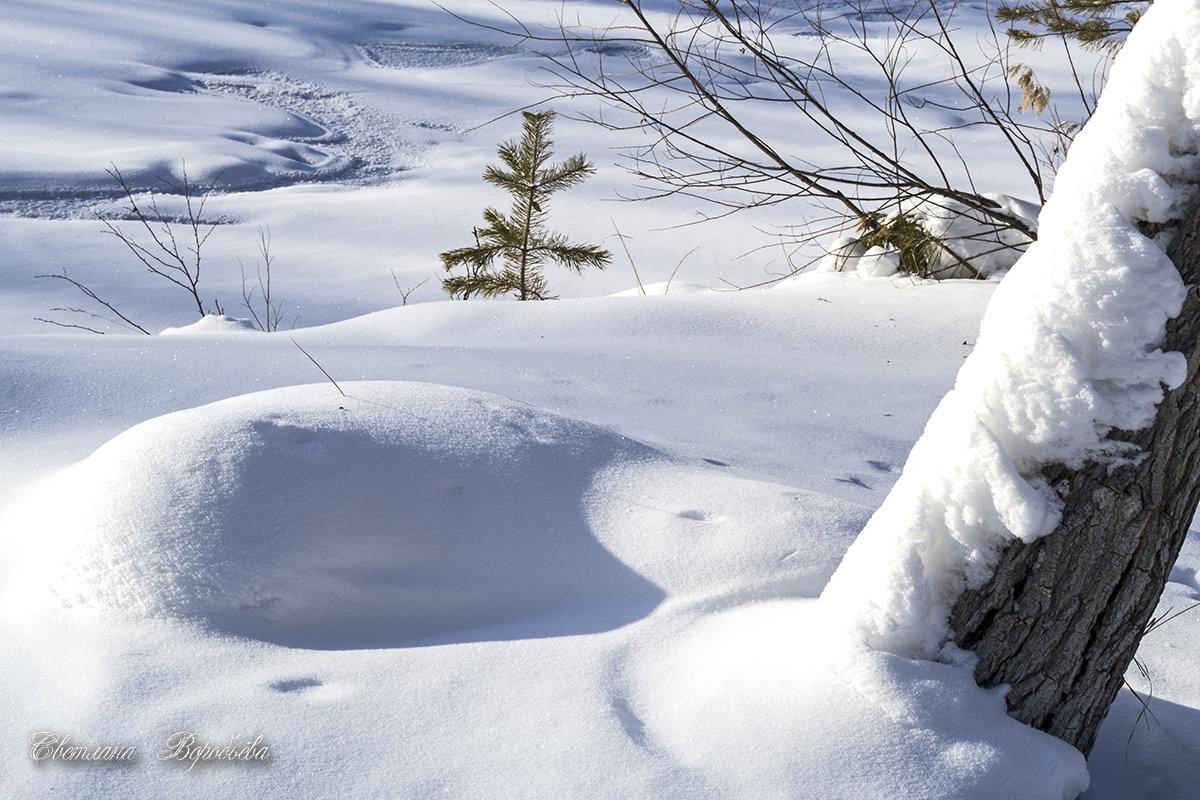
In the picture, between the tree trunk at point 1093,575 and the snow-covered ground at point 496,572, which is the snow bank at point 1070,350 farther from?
the snow-covered ground at point 496,572

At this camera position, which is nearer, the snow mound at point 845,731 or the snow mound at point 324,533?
the snow mound at point 845,731

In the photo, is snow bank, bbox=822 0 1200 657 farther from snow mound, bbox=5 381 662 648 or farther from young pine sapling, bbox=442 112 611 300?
young pine sapling, bbox=442 112 611 300

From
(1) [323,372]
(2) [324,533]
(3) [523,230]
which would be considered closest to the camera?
(2) [324,533]

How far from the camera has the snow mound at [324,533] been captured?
1.38 metres

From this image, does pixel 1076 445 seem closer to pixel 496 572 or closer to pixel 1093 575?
pixel 1093 575

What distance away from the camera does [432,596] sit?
4.80 feet

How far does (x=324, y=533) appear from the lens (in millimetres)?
1489

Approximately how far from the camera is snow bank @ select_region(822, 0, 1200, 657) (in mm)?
1053

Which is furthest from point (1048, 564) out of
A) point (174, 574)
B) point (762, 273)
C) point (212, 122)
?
point (212, 122)

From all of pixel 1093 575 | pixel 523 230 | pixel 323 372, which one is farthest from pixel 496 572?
pixel 523 230

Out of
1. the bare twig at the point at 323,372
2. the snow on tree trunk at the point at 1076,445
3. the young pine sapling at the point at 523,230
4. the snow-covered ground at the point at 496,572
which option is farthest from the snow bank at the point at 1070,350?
the young pine sapling at the point at 523,230

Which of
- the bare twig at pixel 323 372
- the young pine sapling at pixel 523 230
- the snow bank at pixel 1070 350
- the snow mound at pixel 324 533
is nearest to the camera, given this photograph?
the snow bank at pixel 1070 350

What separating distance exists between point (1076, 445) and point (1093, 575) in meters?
0.17

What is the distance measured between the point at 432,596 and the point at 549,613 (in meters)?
0.18
